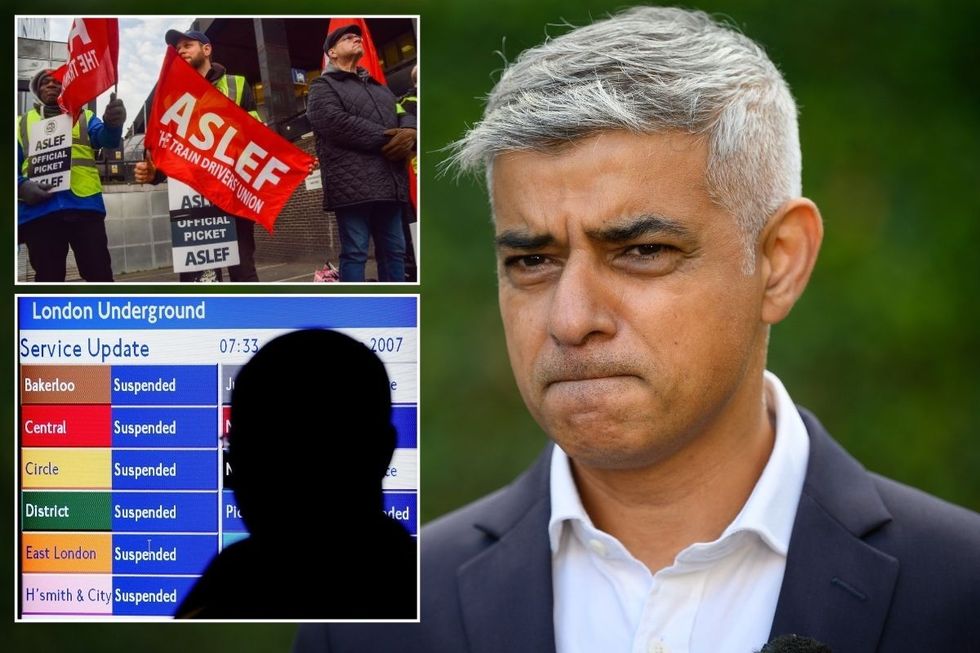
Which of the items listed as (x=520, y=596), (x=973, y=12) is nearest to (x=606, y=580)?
(x=520, y=596)

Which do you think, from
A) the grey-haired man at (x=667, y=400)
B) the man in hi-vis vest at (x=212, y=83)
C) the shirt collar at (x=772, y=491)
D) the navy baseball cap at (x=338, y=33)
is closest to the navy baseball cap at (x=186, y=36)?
A: the man in hi-vis vest at (x=212, y=83)

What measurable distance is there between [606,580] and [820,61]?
2223 mm

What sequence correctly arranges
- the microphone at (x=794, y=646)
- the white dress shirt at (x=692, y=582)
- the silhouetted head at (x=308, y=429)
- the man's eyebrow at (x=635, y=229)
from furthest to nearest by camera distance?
the silhouetted head at (x=308, y=429)
the white dress shirt at (x=692, y=582)
the man's eyebrow at (x=635, y=229)
the microphone at (x=794, y=646)

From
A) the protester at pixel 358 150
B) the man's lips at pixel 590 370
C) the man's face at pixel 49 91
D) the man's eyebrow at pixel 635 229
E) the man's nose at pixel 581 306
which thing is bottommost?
the man's lips at pixel 590 370

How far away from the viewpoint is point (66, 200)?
7.61ft

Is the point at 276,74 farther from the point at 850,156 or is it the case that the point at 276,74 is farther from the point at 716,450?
the point at 850,156

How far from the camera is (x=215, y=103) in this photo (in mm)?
2305

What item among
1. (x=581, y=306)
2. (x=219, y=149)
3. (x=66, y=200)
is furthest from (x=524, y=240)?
(x=66, y=200)

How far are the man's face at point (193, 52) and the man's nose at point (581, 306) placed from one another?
0.85 meters

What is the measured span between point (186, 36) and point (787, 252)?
1.22m

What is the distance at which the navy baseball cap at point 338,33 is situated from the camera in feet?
7.54

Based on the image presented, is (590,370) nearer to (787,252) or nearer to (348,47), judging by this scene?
(787,252)
